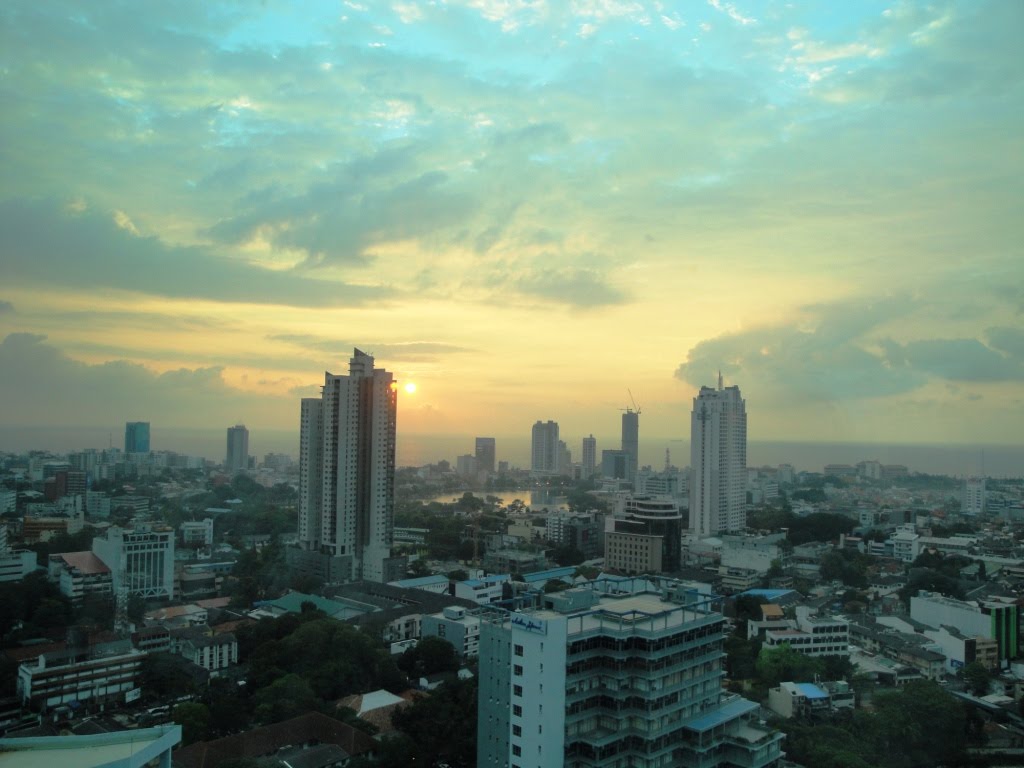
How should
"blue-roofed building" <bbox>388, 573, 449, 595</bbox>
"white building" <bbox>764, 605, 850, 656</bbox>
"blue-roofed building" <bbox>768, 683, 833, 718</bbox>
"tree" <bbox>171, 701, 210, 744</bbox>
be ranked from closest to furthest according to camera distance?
"tree" <bbox>171, 701, 210, 744</bbox>
"blue-roofed building" <bbox>768, 683, 833, 718</bbox>
"white building" <bbox>764, 605, 850, 656</bbox>
"blue-roofed building" <bbox>388, 573, 449, 595</bbox>

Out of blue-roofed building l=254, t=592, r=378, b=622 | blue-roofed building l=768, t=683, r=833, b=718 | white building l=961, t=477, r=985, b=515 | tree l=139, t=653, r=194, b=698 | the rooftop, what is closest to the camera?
blue-roofed building l=768, t=683, r=833, b=718

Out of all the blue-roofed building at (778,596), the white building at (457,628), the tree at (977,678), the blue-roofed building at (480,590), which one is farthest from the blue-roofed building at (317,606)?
the tree at (977,678)

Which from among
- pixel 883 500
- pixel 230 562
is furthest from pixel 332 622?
pixel 883 500

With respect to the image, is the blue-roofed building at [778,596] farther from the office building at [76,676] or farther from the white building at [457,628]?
the office building at [76,676]

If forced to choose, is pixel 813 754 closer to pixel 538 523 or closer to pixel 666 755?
pixel 666 755

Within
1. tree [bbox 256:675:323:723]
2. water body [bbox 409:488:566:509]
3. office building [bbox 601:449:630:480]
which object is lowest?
water body [bbox 409:488:566:509]

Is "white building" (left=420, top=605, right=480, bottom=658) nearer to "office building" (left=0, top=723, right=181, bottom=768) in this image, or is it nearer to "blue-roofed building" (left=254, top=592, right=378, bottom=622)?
"blue-roofed building" (left=254, top=592, right=378, bottom=622)

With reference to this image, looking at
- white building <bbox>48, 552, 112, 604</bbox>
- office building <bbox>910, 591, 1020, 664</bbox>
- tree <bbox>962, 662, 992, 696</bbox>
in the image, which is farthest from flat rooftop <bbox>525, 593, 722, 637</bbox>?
white building <bbox>48, 552, 112, 604</bbox>
